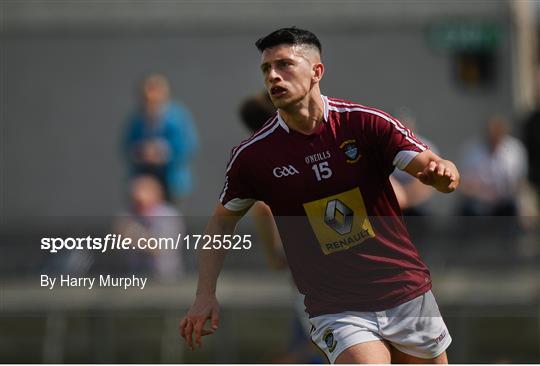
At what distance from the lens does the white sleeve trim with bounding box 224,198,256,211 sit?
5.54 metres

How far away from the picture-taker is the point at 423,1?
17062mm

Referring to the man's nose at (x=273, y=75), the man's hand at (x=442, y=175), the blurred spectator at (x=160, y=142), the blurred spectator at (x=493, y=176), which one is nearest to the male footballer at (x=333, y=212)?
the man's nose at (x=273, y=75)

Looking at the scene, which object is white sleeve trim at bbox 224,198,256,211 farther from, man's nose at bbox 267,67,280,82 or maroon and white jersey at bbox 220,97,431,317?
man's nose at bbox 267,67,280,82

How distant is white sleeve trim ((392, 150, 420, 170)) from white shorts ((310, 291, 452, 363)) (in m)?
0.66

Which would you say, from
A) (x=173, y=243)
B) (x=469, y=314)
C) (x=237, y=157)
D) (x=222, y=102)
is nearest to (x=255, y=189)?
(x=237, y=157)

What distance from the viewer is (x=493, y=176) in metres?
11.4

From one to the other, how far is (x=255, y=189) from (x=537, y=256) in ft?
20.4

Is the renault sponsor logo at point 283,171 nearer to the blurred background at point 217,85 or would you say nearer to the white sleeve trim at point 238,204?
the white sleeve trim at point 238,204

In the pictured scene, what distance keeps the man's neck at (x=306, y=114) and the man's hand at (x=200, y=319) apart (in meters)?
0.83

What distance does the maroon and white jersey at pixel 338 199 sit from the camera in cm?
539

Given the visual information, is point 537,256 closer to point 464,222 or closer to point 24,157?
point 464,222

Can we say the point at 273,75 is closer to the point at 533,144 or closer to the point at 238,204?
the point at 238,204

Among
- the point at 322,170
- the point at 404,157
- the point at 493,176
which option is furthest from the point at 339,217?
the point at 493,176

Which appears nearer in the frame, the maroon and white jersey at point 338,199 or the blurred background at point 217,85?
the maroon and white jersey at point 338,199
